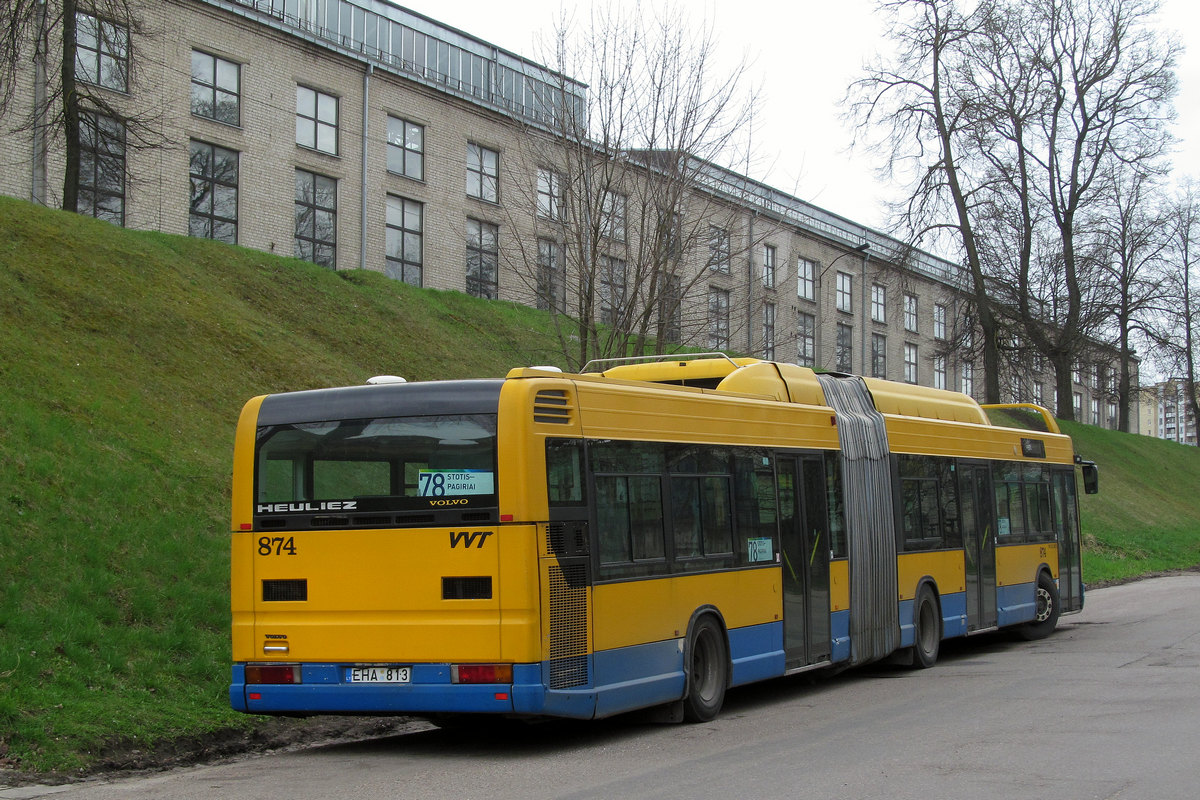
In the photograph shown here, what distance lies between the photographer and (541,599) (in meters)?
8.62

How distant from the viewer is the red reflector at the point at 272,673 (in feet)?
29.9

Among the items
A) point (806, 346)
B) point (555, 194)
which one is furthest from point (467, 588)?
point (806, 346)

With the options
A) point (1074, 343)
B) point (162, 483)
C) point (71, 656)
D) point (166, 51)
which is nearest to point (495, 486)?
point (71, 656)

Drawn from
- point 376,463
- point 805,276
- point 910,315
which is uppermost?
point 805,276

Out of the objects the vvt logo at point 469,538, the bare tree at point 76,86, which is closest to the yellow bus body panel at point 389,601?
the vvt logo at point 469,538

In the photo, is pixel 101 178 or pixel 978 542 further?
pixel 101 178

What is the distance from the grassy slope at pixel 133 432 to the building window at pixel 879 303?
33.3 meters

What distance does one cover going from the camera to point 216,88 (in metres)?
33.6

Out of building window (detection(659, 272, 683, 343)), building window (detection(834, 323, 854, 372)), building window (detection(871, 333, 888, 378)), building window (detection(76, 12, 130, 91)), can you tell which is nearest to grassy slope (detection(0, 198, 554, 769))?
building window (detection(76, 12, 130, 91))

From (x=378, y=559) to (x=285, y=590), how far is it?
82 centimetres

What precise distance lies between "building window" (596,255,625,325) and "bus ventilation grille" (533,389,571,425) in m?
8.65

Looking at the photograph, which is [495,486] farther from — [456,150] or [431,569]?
[456,150]

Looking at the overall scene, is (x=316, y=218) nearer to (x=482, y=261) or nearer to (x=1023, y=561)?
(x=482, y=261)

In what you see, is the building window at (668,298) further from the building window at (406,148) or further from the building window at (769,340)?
the building window at (406,148)
